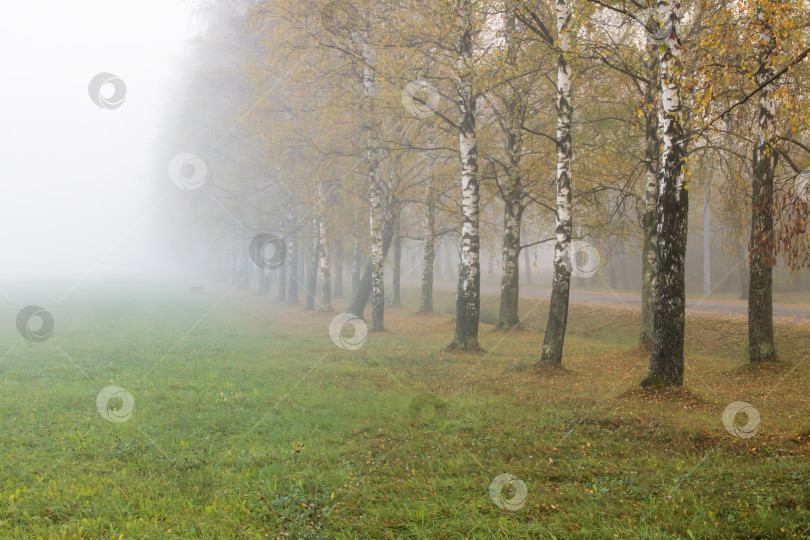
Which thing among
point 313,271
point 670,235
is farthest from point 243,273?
point 670,235

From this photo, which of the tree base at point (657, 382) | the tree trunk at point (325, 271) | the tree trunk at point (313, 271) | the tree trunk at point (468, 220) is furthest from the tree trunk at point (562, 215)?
the tree trunk at point (313, 271)

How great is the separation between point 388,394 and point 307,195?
60.2ft

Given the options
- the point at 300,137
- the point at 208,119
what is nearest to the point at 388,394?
the point at 300,137

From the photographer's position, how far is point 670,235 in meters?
8.77

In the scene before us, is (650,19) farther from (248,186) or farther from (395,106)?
(248,186)

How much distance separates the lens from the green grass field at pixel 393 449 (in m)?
4.86

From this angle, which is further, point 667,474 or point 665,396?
point 665,396

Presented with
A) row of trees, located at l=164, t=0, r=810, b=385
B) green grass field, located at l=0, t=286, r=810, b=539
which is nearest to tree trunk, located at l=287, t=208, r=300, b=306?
row of trees, located at l=164, t=0, r=810, b=385

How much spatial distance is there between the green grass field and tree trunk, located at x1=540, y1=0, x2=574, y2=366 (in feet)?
3.09

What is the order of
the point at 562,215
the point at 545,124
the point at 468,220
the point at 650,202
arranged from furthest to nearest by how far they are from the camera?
the point at 545,124 < the point at 468,220 < the point at 650,202 < the point at 562,215

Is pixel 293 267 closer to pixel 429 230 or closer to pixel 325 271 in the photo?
pixel 325 271

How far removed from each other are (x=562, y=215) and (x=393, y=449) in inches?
270

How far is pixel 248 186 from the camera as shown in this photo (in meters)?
31.7

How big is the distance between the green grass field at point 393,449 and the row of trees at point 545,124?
6.30ft
